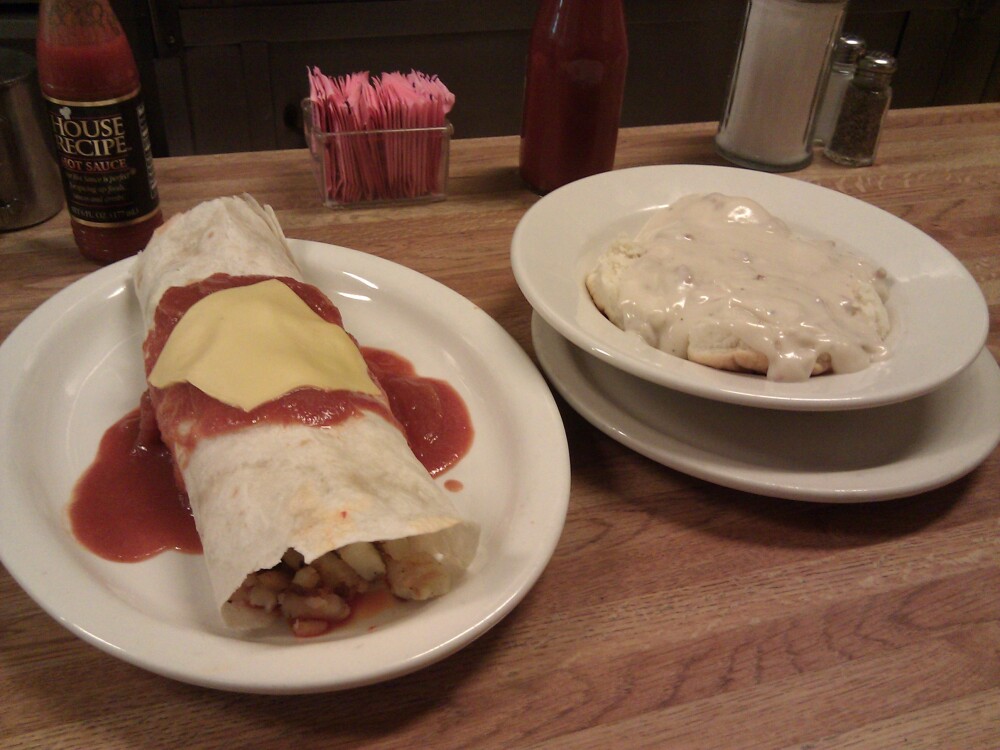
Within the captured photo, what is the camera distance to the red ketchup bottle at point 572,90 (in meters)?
1.91

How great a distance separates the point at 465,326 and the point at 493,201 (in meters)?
0.74

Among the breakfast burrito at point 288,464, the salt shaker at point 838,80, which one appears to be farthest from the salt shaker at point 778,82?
the breakfast burrito at point 288,464

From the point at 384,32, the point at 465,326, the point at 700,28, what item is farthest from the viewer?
the point at 700,28

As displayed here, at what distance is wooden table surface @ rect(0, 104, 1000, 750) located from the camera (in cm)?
96

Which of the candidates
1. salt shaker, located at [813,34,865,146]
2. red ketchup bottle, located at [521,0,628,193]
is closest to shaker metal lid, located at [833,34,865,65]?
salt shaker, located at [813,34,865,146]

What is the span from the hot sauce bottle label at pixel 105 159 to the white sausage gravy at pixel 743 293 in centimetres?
97

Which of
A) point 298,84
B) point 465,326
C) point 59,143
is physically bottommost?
point 298,84

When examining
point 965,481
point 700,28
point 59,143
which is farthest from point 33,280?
point 700,28

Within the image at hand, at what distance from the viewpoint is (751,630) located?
3.59ft

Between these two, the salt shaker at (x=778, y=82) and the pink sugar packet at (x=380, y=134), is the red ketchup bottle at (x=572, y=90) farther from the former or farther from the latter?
the salt shaker at (x=778, y=82)

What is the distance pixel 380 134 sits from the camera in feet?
6.37

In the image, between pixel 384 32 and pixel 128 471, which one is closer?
pixel 128 471

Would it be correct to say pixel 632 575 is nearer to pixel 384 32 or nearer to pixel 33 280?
pixel 33 280

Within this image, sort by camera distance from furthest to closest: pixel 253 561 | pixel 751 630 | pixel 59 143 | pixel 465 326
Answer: pixel 59 143 → pixel 465 326 → pixel 751 630 → pixel 253 561
